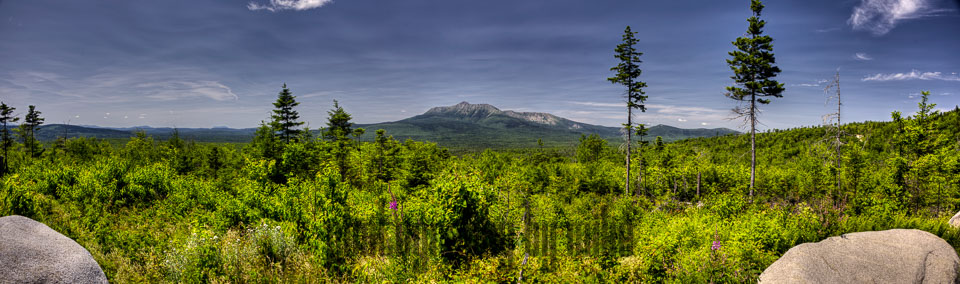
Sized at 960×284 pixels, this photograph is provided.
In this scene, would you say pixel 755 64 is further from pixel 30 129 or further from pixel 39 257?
pixel 30 129

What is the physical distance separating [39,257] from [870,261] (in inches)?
774

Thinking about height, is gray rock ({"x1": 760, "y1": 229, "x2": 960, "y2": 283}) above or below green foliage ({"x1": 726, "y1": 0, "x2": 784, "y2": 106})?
below

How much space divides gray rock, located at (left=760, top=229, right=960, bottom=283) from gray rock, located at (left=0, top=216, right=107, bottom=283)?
51.8 ft

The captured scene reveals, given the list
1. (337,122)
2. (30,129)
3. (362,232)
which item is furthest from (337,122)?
(30,129)

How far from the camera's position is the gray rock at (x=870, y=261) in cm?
779

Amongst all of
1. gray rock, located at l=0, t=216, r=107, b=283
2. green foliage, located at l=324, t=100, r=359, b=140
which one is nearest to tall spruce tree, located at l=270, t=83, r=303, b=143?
green foliage, located at l=324, t=100, r=359, b=140

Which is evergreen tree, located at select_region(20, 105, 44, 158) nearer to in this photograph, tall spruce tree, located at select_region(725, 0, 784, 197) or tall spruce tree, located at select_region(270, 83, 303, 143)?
tall spruce tree, located at select_region(270, 83, 303, 143)

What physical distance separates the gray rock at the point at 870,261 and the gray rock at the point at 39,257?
15.8m

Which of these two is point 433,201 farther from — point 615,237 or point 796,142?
point 796,142

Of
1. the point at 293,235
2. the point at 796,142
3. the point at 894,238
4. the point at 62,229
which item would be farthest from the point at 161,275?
the point at 796,142

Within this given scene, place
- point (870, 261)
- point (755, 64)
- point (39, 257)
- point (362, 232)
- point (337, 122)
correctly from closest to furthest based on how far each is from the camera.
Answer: point (39, 257), point (870, 261), point (362, 232), point (755, 64), point (337, 122)

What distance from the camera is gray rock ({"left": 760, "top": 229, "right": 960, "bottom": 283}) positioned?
7.79 m

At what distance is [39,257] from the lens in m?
6.69

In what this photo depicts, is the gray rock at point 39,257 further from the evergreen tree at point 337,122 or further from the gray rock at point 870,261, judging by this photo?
the evergreen tree at point 337,122
